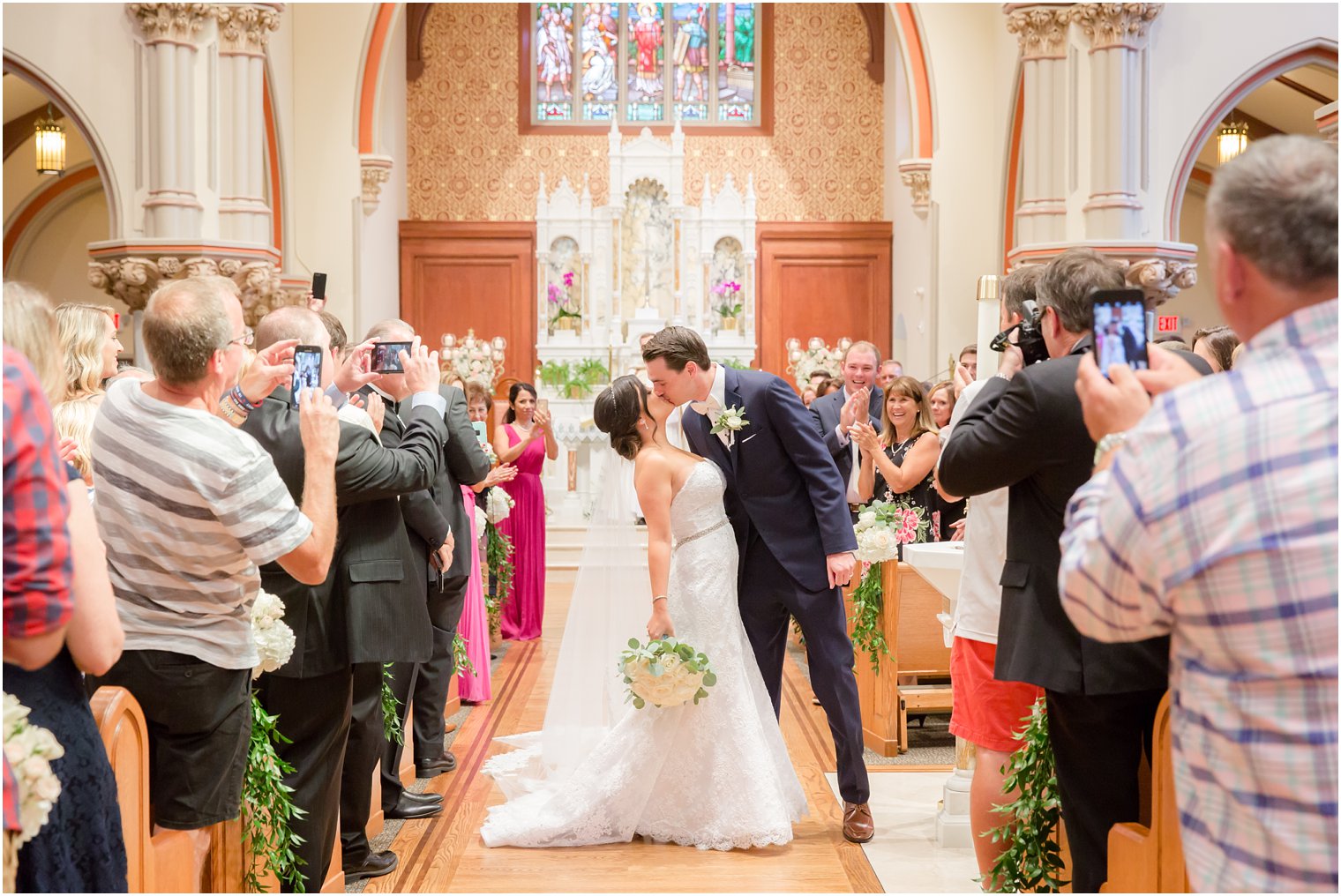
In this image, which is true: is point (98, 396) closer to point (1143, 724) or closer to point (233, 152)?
point (1143, 724)

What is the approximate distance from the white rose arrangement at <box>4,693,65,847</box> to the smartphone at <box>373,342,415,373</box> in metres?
1.89

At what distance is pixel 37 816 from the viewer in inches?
69.2

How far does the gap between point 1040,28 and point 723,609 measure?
22.1 feet

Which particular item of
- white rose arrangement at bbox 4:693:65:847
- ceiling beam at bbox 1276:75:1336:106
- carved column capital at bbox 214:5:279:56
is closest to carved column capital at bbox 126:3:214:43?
carved column capital at bbox 214:5:279:56

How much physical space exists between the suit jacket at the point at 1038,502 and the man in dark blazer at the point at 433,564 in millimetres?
1716

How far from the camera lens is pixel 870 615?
18.9 feet

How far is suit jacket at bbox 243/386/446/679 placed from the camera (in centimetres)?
334

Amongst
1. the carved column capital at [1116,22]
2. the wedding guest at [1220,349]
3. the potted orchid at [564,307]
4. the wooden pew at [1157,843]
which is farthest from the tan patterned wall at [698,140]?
the wooden pew at [1157,843]

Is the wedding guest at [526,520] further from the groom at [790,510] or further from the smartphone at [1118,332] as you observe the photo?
the smartphone at [1118,332]

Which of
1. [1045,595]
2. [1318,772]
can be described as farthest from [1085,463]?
[1318,772]

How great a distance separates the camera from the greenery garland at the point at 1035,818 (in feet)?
9.89

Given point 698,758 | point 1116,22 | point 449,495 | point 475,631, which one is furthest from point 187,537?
point 1116,22

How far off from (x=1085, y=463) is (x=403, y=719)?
2.99 m

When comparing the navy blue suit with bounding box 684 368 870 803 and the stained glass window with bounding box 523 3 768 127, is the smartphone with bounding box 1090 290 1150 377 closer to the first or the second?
the navy blue suit with bounding box 684 368 870 803
